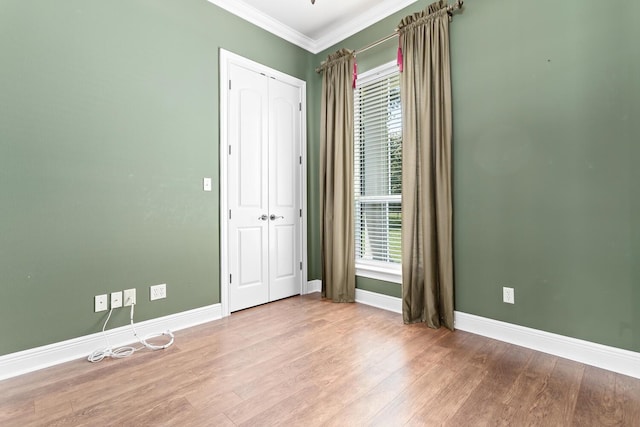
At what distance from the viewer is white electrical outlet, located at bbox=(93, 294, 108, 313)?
7.25ft

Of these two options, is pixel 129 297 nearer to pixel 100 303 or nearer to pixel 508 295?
pixel 100 303

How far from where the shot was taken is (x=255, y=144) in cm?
323

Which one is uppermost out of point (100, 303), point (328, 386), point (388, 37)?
point (388, 37)

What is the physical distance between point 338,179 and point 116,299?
2.28 meters

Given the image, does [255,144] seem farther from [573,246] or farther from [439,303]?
[573,246]

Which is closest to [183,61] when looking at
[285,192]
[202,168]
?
[202,168]

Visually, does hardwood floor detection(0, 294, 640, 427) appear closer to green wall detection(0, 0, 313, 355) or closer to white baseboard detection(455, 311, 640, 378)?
white baseboard detection(455, 311, 640, 378)

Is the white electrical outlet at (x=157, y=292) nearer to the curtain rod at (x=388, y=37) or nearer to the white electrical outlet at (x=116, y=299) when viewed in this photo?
the white electrical outlet at (x=116, y=299)

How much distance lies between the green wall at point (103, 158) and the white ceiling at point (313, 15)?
0.27m

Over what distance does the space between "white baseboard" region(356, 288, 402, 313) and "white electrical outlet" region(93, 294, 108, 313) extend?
2.29m

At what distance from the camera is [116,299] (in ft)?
7.55

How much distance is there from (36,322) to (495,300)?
3.24 metres

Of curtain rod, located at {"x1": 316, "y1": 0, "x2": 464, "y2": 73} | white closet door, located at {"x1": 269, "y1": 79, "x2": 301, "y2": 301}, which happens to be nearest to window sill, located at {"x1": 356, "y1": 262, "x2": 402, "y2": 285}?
white closet door, located at {"x1": 269, "y1": 79, "x2": 301, "y2": 301}

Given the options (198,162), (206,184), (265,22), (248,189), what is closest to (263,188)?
(248,189)
